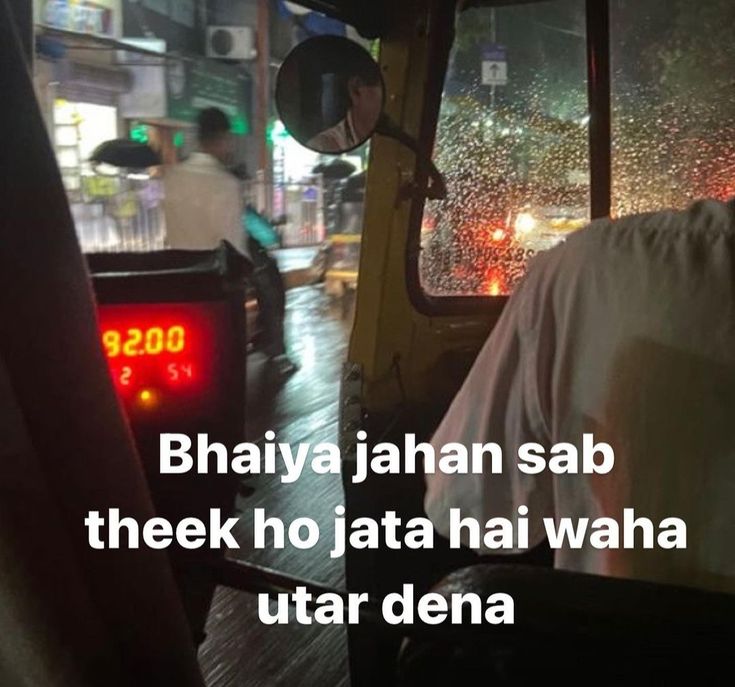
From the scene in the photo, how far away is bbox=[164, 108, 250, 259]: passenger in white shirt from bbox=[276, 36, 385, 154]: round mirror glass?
4287 millimetres

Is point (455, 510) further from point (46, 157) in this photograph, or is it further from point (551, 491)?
point (46, 157)

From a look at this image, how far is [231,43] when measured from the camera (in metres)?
13.7

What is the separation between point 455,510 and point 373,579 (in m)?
0.79

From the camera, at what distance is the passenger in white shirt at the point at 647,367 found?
1.28m

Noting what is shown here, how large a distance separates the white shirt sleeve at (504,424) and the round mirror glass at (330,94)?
2.00 ft

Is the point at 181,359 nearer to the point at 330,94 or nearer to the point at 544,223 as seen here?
the point at 330,94

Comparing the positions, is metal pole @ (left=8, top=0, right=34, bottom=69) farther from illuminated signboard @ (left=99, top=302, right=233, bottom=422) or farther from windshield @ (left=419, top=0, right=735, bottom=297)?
windshield @ (left=419, top=0, right=735, bottom=297)

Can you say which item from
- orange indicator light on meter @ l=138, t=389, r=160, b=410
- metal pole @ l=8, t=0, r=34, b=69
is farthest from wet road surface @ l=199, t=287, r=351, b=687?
metal pole @ l=8, t=0, r=34, b=69

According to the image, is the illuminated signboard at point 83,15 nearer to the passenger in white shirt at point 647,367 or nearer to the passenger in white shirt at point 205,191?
the passenger in white shirt at point 205,191

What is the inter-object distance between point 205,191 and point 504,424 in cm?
499

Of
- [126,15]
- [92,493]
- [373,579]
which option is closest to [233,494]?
[373,579]

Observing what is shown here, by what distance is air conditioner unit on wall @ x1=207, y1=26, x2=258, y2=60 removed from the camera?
1362 centimetres

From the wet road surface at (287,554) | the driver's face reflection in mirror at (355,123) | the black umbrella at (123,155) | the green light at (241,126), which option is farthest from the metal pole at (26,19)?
the green light at (241,126)

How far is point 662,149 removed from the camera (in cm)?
225
